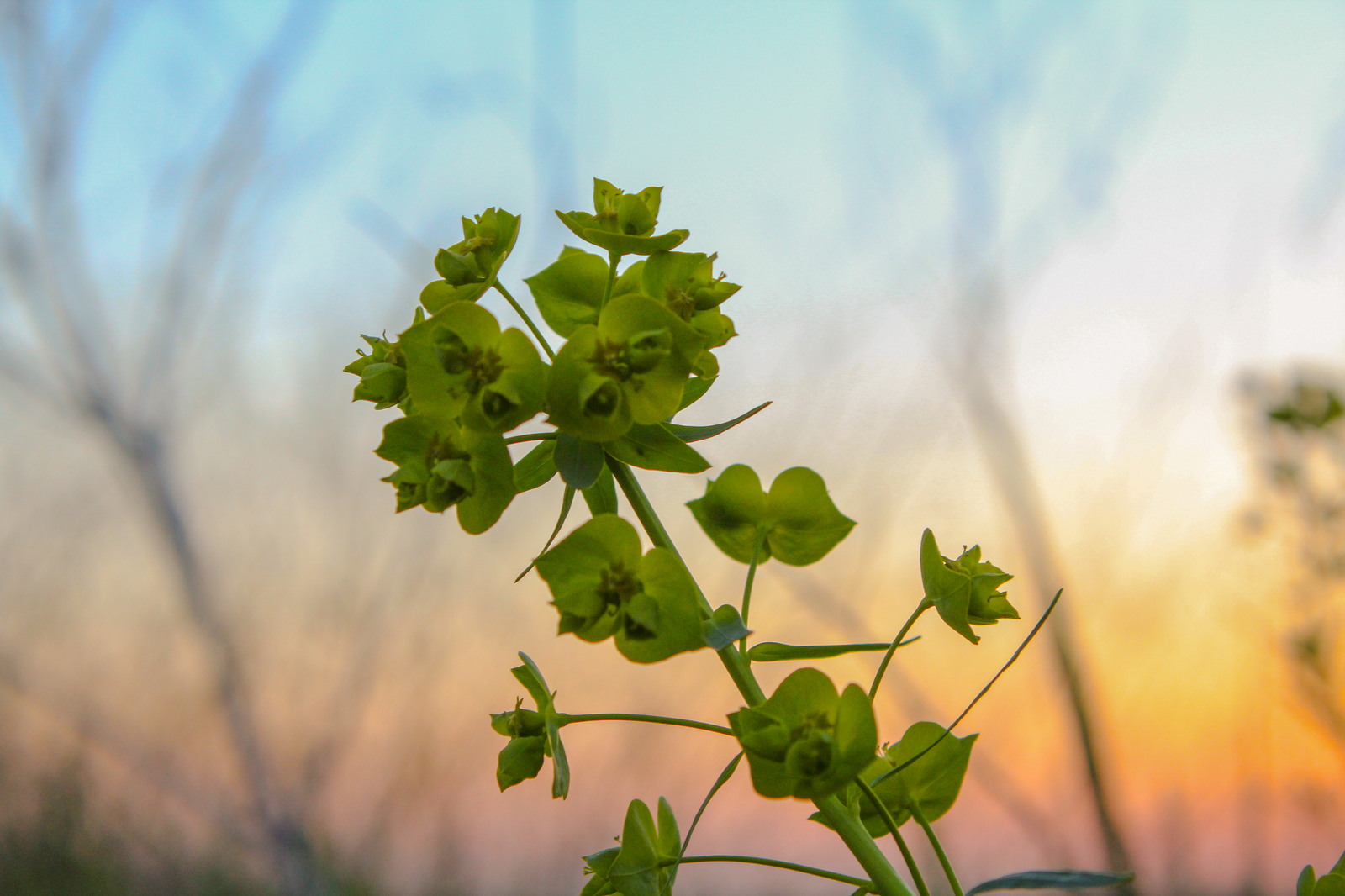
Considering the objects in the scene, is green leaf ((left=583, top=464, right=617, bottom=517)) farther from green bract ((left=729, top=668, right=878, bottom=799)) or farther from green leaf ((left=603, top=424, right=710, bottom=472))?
green bract ((left=729, top=668, right=878, bottom=799))

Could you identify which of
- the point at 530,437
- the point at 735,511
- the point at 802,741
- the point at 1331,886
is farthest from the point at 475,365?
the point at 1331,886

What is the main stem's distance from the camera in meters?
0.67

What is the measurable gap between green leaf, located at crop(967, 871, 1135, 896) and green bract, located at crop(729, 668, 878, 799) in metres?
0.24

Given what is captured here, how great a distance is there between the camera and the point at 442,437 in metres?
0.76

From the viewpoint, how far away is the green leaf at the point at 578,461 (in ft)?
2.28

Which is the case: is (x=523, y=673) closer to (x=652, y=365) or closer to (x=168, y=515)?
(x=652, y=365)

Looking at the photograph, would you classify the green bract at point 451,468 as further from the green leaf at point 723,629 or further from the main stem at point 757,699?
the green leaf at point 723,629

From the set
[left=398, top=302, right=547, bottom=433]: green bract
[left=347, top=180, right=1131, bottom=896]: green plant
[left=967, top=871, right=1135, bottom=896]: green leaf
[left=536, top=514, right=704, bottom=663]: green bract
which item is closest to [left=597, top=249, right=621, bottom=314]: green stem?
[left=347, top=180, right=1131, bottom=896]: green plant

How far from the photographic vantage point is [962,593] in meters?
0.82

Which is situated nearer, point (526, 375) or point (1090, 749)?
point (526, 375)

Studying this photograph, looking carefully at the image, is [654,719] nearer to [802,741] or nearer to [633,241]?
[802,741]

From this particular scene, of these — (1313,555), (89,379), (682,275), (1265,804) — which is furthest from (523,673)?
(1265,804)

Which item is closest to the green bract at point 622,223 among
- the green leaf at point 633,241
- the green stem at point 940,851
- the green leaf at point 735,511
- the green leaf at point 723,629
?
the green leaf at point 633,241

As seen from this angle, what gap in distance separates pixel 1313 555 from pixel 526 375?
3405 mm
